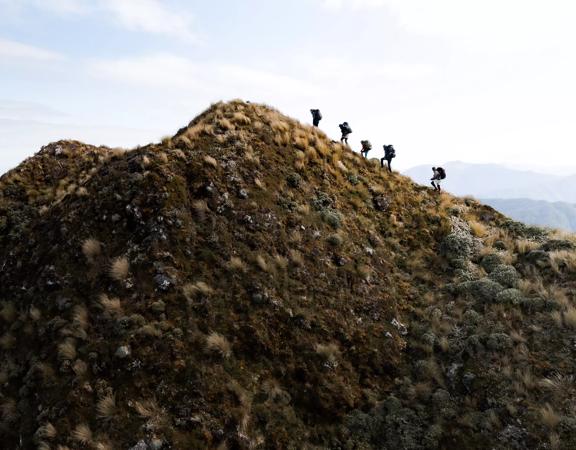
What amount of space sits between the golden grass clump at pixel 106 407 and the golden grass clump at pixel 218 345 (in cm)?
308

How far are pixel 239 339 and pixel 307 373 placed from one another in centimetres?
254

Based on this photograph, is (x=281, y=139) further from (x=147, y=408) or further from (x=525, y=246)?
(x=147, y=408)

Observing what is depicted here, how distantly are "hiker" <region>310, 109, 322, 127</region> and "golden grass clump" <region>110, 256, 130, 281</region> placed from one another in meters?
17.6

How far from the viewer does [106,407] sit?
38.1ft

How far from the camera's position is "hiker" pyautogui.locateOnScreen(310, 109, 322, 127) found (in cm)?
2912

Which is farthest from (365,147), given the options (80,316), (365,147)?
(80,316)

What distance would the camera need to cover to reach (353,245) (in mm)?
19609

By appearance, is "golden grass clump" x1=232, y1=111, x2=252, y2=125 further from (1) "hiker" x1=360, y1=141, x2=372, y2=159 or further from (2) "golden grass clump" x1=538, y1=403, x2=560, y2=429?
(2) "golden grass clump" x1=538, y1=403, x2=560, y2=429

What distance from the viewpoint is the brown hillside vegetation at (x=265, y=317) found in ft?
40.2

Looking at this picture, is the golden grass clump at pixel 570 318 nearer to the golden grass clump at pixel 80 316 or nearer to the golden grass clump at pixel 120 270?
the golden grass clump at pixel 120 270

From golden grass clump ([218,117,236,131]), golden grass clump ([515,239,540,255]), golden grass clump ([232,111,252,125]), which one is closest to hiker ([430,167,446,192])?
golden grass clump ([515,239,540,255])

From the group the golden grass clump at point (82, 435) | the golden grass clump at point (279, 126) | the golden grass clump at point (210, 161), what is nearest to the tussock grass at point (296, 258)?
the golden grass clump at point (210, 161)

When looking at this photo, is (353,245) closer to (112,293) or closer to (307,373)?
(307,373)

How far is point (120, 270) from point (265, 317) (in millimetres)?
5488
